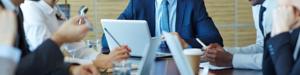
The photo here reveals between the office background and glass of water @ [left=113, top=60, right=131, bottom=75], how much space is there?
233 cm

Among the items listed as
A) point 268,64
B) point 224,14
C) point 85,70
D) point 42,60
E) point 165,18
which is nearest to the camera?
point 42,60

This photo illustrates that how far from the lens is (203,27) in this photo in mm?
3459

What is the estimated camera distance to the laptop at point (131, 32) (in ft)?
8.89

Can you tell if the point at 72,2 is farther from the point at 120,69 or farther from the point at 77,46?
the point at 120,69

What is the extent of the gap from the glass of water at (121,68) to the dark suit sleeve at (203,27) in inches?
42.9

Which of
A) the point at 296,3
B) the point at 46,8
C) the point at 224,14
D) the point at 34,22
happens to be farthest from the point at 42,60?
the point at 224,14

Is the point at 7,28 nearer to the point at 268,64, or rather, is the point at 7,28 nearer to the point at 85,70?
the point at 268,64

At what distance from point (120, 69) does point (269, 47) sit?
853 millimetres

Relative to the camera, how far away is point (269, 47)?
5.25 ft

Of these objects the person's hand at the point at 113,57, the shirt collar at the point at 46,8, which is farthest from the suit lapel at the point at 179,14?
the person's hand at the point at 113,57

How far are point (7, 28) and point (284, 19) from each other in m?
1.00

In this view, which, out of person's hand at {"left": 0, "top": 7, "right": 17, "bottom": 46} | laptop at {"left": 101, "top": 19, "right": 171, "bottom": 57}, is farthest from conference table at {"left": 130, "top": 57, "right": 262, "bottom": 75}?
person's hand at {"left": 0, "top": 7, "right": 17, "bottom": 46}

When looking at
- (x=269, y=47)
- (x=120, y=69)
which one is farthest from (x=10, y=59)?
(x=120, y=69)

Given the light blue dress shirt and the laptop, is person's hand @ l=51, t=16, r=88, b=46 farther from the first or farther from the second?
the light blue dress shirt
